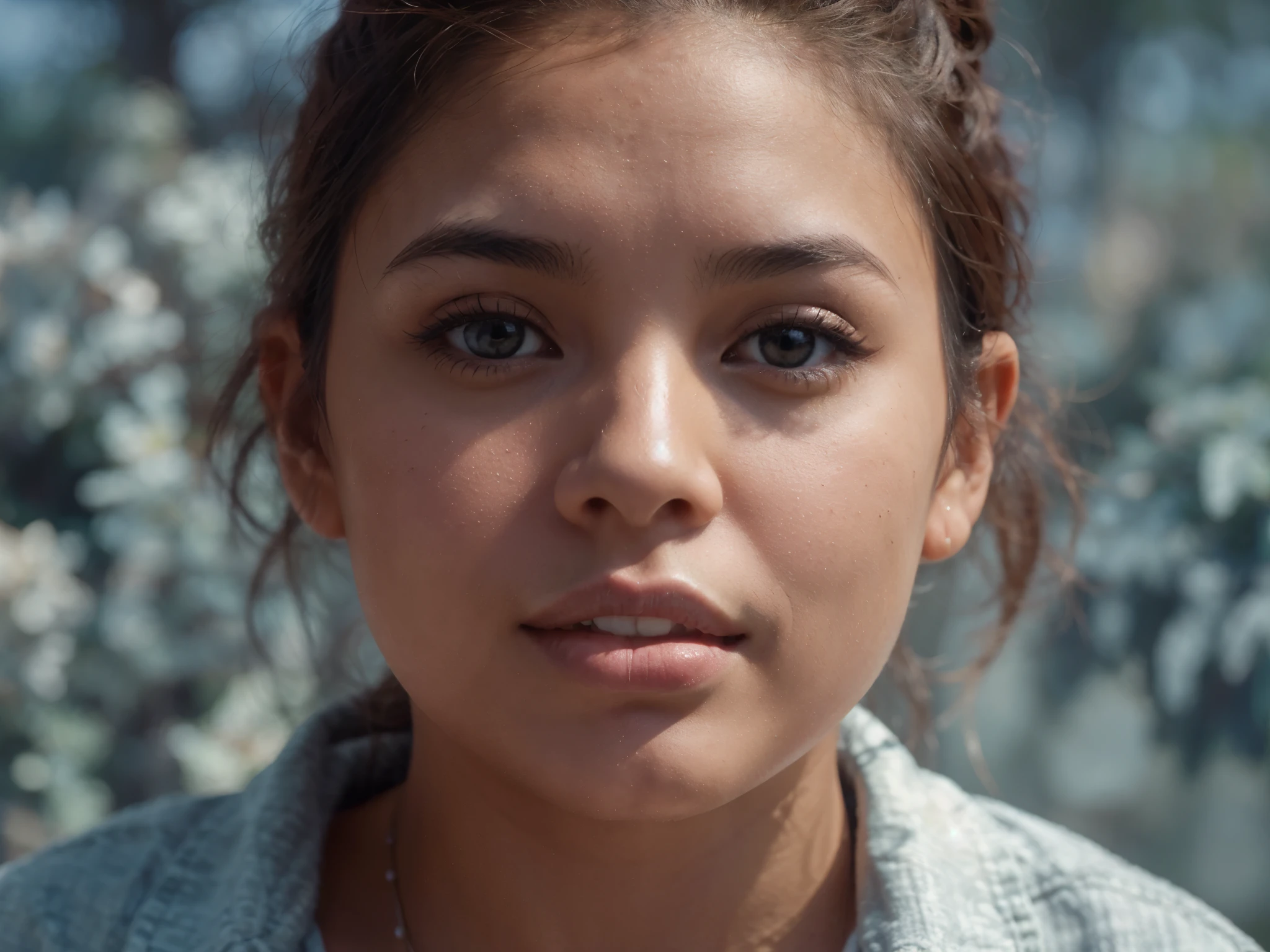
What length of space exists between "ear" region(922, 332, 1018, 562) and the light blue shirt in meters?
0.29

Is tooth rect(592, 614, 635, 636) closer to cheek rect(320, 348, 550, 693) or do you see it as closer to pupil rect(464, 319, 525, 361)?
cheek rect(320, 348, 550, 693)

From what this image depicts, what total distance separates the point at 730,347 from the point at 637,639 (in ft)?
0.93

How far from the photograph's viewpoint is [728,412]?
44.1 inches

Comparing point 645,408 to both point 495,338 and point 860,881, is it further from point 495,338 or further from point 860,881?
point 860,881

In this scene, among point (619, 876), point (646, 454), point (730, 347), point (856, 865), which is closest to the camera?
point (646, 454)

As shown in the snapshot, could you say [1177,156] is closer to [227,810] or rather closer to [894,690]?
[894,690]

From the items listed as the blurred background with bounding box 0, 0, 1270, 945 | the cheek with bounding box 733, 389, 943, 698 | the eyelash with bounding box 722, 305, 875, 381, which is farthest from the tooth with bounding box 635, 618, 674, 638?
the blurred background with bounding box 0, 0, 1270, 945

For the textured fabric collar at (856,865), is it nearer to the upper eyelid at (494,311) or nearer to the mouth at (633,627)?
the mouth at (633,627)

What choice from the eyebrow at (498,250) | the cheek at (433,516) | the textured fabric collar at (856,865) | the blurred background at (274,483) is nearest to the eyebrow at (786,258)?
the eyebrow at (498,250)

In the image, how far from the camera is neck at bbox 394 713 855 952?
130 cm

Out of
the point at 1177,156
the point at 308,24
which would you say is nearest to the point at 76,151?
the point at 308,24

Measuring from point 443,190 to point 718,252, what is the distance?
27 centimetres

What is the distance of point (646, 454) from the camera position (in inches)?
40.8

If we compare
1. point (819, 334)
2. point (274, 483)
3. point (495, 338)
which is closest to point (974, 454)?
point (819, 334)
